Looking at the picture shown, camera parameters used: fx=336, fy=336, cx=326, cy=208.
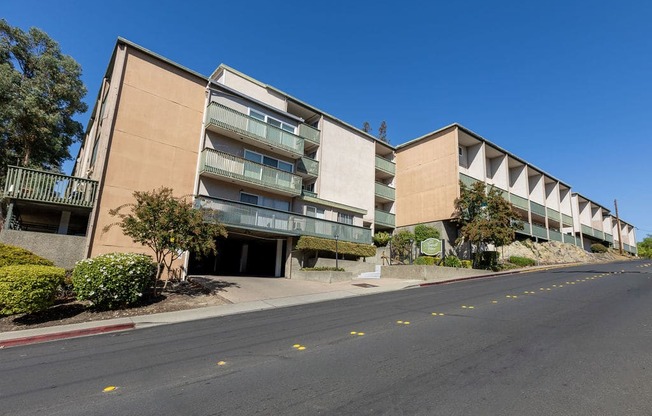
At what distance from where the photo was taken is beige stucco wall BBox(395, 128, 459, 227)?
27.8m

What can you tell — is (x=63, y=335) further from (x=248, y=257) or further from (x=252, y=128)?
(x=248, y=257)

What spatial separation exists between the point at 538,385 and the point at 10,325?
12203 millimetres

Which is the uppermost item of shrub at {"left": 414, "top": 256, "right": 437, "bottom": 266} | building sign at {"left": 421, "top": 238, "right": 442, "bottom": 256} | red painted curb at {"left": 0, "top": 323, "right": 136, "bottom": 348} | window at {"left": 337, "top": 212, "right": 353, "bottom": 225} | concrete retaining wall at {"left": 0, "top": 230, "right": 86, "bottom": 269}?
window at {"left": 337, "top": 212, "right": 353, "bottom": 225}

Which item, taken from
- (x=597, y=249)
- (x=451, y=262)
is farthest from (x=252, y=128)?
(x=597, y=249)

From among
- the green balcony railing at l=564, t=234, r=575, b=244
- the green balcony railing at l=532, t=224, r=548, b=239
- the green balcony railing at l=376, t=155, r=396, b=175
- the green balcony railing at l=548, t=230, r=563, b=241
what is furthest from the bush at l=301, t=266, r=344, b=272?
the green balcony railing at l=564, t=234, r=575, b=244

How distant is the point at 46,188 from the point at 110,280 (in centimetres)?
685

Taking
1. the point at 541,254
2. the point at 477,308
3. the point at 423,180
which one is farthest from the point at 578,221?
the point at 477,308

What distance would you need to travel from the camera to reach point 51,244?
43.5 feet

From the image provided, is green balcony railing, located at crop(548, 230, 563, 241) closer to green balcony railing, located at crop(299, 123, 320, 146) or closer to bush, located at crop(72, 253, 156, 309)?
green balcony railing, located at crop(299, 123, 320, 146)

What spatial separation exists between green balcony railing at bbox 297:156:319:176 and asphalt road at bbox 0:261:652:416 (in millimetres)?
16164

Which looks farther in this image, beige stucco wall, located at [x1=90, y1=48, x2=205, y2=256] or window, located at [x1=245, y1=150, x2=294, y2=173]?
window, located at [x1=245, y1=150, x2=294, y2=173]

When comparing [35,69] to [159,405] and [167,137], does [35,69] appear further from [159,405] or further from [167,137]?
[159,405]

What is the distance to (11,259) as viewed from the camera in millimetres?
10453

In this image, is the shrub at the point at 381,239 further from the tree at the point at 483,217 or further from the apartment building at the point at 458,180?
the tree at the point at 483,217
